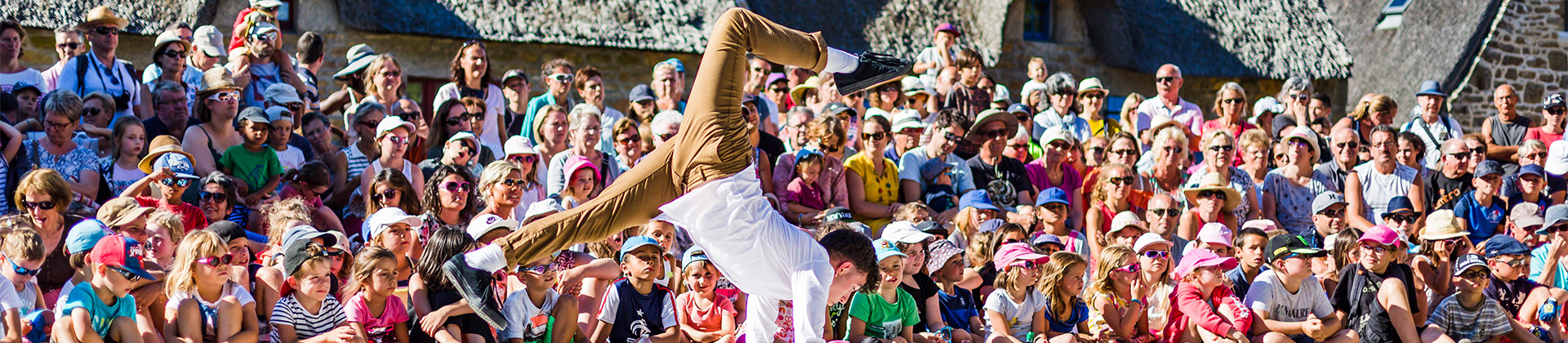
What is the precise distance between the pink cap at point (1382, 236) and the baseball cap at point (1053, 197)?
5.04ft

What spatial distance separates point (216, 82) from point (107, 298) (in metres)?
2.57

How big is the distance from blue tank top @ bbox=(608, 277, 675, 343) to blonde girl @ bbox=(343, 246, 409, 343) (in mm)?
936

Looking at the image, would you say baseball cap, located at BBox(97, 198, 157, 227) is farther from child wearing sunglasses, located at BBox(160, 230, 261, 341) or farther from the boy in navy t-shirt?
the boy in navy t-shirt

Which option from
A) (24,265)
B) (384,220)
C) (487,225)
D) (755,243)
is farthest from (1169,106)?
(24,265)

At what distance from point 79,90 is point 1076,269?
17.8 ft

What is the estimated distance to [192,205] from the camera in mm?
6926

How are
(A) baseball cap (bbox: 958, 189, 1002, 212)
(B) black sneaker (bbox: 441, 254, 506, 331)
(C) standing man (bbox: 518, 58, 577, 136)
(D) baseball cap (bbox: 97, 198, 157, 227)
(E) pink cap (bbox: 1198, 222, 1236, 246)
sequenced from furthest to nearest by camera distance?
1. (C) standing man (bbox: 518, 58, 577, 136)
2. (A) baseball cap (bbox: 958, 189, 1002, 212)
3. (E) pink cap (bbox: 1198, 222, 1236, 246)
4. (D) baseball cap (bbox: 97, 198, 157, 227)
5. (B) black sneaker (bbox: 441, 254, 506, 331)

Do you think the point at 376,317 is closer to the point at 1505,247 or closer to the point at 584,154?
the point at 584,154

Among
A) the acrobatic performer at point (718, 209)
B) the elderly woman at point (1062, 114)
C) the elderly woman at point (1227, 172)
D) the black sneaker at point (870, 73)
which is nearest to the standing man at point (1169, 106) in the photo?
the elderly woman at point (1062, 114)

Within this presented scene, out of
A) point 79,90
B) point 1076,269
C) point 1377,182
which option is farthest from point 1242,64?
point 79,90

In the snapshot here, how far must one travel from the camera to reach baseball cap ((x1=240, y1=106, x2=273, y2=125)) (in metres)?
7.63

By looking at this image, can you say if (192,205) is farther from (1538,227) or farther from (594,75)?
(1538,227)

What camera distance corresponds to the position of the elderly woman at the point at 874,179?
8.63m

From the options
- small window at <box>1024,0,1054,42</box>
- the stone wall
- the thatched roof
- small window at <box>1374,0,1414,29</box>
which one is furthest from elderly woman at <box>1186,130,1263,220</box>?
small window at <box>1374,0,1414,29</box>
